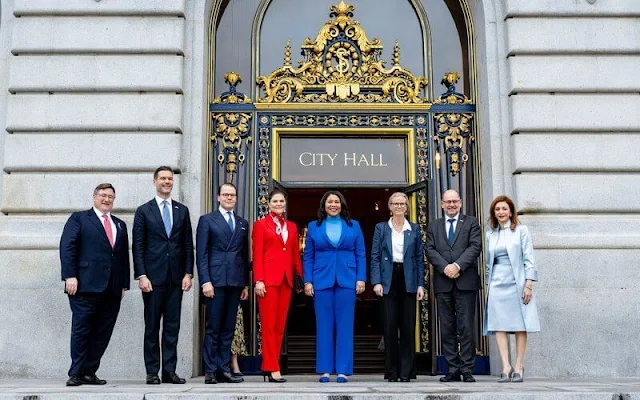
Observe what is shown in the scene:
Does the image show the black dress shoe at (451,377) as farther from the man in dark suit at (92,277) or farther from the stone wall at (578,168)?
the man in dark suit at (92,277)

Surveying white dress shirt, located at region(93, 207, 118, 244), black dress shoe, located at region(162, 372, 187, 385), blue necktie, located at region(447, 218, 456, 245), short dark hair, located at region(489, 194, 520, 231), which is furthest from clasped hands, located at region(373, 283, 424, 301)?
white dress shirt, located at region(93, 207, 118, 244)

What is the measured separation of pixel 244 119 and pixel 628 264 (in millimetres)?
5445

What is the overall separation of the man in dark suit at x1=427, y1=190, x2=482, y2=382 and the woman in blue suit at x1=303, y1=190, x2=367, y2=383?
0.88 meters

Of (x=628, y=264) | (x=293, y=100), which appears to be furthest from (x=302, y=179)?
(x=628, y=264)

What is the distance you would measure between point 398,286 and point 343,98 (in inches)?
131

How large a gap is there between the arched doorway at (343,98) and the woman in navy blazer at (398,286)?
1765 millimetres

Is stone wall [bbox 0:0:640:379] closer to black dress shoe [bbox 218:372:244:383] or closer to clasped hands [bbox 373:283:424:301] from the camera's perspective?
black dress shoe [bbox 218:372:244:383]

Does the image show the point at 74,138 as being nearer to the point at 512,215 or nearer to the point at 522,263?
the point at 512,215

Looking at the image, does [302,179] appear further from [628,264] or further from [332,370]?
[628,264]

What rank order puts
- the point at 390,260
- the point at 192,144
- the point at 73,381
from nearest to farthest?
the point at 73,381, the point at 390,260, the point at 192,144

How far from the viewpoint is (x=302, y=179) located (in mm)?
10531

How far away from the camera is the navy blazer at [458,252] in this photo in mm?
8289

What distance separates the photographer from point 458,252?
8398 millimetres

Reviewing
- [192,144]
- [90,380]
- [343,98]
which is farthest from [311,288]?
[343,98]
